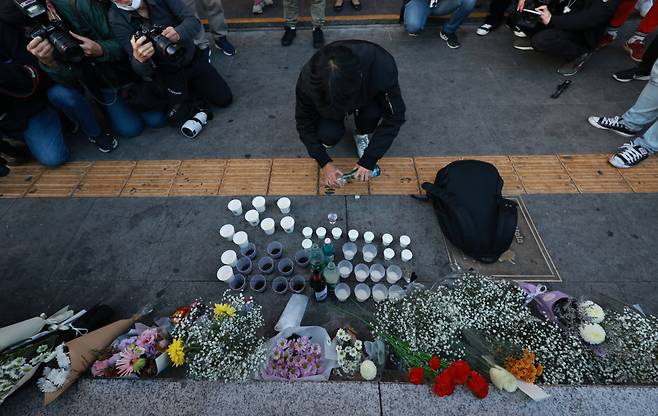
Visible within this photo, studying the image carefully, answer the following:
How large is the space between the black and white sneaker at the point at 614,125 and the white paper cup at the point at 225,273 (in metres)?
4.55

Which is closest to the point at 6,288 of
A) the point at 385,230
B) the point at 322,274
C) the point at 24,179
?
the point at 24,179

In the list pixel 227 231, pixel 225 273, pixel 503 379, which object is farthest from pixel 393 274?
pixel 227 231

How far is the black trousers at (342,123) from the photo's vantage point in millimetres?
3396

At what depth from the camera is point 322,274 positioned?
2752 millimetres

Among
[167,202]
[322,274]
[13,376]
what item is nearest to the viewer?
[13,376]

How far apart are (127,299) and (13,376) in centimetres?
97

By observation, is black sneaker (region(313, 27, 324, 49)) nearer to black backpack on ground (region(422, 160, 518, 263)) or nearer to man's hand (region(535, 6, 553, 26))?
man's hand (region(535, 6, 553, 26))

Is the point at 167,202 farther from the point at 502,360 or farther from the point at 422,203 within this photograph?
the point at 502,360

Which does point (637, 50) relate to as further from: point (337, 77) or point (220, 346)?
point (220, 346)

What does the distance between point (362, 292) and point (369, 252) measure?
363mm

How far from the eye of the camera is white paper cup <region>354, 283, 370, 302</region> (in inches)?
109

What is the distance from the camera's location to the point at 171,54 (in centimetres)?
341

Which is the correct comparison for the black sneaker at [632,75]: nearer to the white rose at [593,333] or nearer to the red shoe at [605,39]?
the red shoe at [605,39]

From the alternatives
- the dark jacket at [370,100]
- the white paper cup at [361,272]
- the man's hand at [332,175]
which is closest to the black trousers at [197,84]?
the dark jacket at [370,100]
